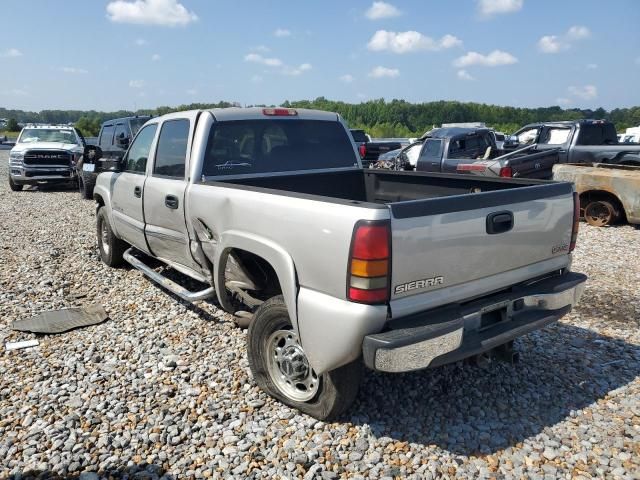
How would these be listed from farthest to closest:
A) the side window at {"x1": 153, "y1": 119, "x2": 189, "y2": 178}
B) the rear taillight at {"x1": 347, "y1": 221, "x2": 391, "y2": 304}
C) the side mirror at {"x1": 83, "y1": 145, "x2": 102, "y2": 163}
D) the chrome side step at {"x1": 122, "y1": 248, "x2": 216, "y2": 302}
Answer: the side mirror at {"x1": 83, "y1": 145, "x2": 102, "y2": 163}, the side window at {"x1": 153, "y1": 119, "x2": 189, "y2": 178}, the chrome side step at {"x1": 122, "y1": 248, "x2": 216, "y2": 302}, the rear taillight at {"x1": 347, "y1": 221, "x2": 391, "y2": 304}

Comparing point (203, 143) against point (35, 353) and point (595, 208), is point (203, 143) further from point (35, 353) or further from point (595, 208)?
point (595, 208)

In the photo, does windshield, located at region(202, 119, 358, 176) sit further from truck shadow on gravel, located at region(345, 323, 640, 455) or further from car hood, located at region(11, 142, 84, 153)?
car hood, located at region(11, 142, 84, 153)

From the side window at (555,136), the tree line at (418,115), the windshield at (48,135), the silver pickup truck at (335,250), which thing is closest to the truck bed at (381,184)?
the silver pickup truck at (335,250)

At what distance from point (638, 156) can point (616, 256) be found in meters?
4.65

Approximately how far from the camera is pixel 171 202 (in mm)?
4332

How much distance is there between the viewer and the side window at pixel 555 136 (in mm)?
11909

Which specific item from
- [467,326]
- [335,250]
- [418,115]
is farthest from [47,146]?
[418,115]

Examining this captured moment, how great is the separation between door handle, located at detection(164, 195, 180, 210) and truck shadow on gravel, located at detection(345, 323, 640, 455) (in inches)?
83.4

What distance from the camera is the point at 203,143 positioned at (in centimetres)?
414

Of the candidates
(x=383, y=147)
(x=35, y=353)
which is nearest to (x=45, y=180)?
(x=35, y=353)

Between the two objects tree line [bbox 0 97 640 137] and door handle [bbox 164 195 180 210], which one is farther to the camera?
tree line [bbox 0 97 640 137]

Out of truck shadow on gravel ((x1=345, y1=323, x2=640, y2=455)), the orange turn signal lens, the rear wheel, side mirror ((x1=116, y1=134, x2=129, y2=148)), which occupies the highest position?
side mirror ((x1=116, y1=134, x2=129, y2=148))

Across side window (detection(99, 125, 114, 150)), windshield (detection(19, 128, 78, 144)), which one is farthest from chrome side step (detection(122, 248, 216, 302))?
windshield (detection(19, 128, 78, 144))

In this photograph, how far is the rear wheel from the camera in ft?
30.3
